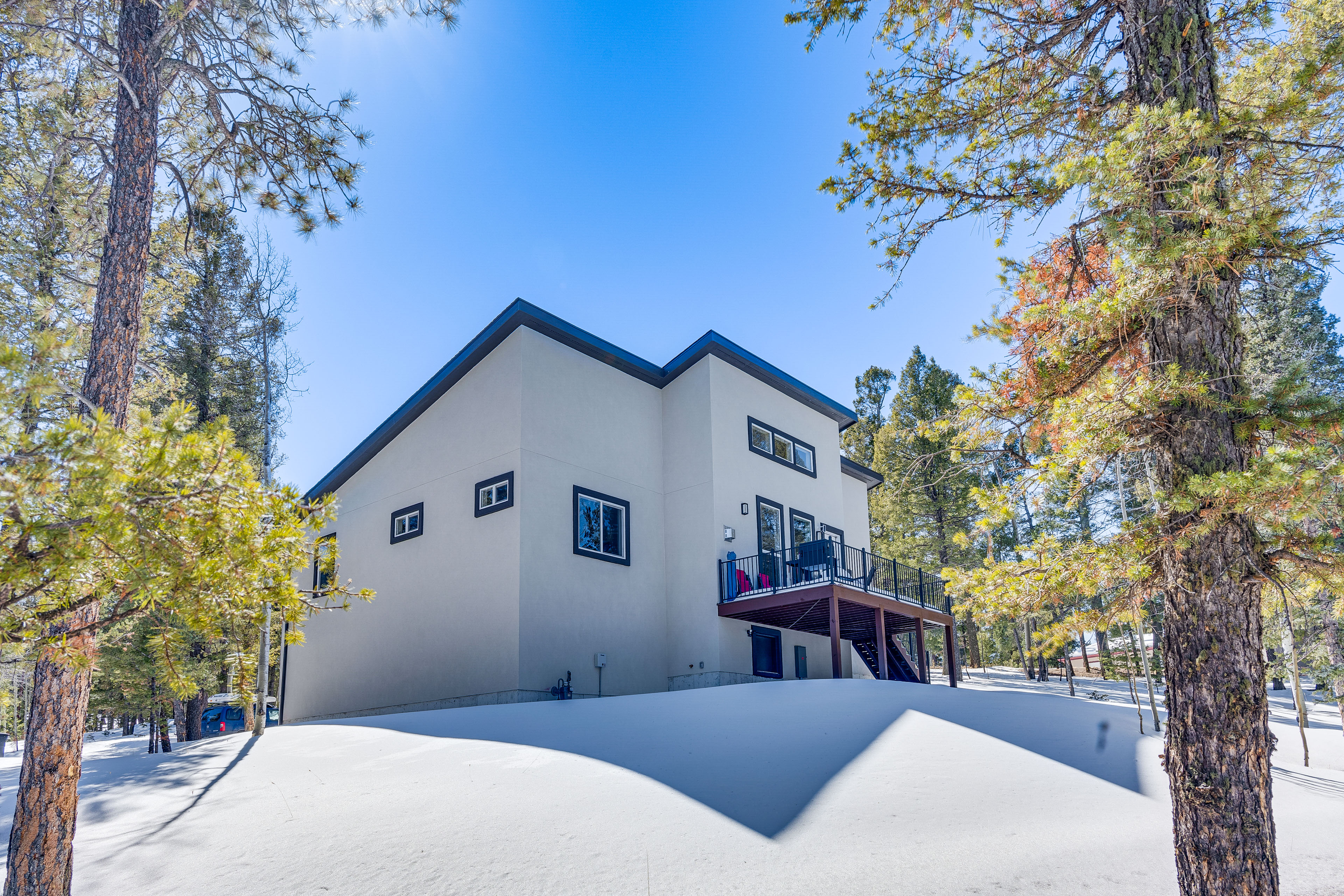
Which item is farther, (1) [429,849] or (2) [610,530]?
(2) [610,530]

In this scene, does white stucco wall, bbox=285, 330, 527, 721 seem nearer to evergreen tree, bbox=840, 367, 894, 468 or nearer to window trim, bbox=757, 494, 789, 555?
window trim, bbox=757, 494, 789, 555

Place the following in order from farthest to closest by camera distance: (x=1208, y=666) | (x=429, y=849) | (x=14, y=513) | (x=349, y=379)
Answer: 1. (x=349, y=379)
2. (x=429, y=849)
3. (x=1208, y=666)
4. (x=14, y=513)

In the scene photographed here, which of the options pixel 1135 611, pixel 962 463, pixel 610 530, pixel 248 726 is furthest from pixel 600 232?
pixel 1135 611

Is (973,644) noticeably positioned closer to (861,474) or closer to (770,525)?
(861,474)

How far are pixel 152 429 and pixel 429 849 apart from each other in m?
3.07

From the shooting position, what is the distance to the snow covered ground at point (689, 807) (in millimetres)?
3994

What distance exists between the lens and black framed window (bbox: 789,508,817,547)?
15.0 m

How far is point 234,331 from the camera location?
17375 mm

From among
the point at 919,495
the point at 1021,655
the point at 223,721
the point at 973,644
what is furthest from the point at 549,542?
the point at 973,644

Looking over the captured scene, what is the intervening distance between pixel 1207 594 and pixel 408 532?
12848 mm

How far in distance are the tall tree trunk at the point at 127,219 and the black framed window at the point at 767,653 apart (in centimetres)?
1070

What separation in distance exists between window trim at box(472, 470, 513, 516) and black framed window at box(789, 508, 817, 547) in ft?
19.6

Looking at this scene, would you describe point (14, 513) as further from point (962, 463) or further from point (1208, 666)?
point (1208, 666)

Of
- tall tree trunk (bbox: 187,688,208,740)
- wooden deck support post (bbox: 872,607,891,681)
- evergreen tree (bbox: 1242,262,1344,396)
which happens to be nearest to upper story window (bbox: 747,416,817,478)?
wooden deck support post (bbox: 872,607,891,681)
